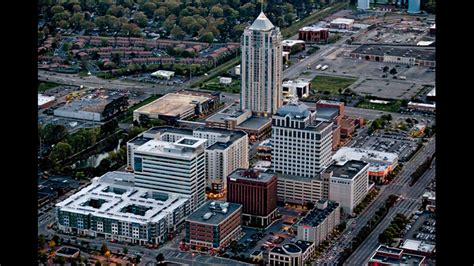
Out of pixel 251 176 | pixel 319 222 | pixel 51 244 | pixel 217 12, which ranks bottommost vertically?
pixel 51 244

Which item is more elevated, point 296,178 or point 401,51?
point 401,51

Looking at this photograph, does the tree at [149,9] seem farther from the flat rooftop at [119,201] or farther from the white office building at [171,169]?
the white office building at [171,169]

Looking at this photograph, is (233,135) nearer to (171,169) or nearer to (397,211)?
(171,169)

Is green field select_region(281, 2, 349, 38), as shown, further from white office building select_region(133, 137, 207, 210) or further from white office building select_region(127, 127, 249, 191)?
white office building select_region(133, 137, 207, 210)

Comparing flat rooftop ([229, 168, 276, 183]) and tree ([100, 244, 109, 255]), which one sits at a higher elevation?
flat rooftop ([229, 168, 276, 183])

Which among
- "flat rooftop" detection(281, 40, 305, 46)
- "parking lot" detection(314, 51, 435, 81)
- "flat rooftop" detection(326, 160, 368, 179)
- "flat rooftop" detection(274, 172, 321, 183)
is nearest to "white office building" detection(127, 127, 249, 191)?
"flat rooftop" detection(274, 172, 321, 183)

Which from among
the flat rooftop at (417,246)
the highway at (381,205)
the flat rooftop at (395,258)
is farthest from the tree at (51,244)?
the flat rooftop at (417,246)

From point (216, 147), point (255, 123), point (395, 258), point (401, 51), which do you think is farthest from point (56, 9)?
point (395, 258)
